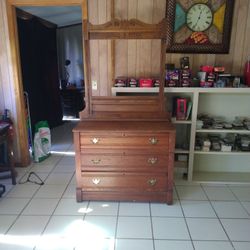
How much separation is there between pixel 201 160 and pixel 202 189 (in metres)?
0.44

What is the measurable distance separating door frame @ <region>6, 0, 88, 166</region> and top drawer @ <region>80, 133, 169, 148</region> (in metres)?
0.70

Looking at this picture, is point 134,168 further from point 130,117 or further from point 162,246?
point 162,246

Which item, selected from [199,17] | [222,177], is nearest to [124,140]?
[222,177]

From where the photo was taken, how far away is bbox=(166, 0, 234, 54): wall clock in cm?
263

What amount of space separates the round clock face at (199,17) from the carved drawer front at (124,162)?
1455mm

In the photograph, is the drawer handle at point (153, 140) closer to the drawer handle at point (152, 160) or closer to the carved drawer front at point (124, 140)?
the carved drawer front at point (124, 140)

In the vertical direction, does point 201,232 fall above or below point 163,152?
below

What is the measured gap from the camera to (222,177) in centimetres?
295

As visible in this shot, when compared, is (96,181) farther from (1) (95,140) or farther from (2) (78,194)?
(1) (95,140)

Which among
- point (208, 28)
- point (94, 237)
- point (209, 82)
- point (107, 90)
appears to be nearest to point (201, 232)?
point (94, 237)

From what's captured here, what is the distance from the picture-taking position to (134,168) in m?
2.37

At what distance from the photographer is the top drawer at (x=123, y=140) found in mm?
2279

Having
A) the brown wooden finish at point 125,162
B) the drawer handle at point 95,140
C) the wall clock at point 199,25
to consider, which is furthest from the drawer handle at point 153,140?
the wall clock at point 199,25

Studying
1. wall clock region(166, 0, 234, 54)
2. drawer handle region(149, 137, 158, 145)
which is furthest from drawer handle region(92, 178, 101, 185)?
wall clock region(166, 0, 234, 54)
